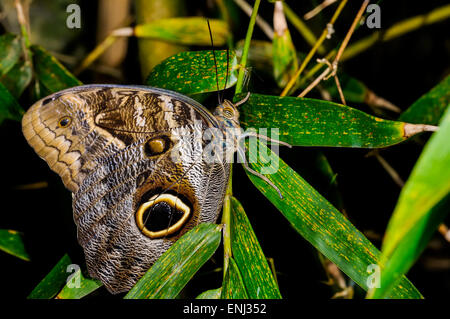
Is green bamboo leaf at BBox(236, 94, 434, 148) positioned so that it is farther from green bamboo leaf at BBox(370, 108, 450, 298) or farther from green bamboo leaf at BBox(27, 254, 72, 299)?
Result: green bamboo leaf at BBox(27, 254, 72, 299)

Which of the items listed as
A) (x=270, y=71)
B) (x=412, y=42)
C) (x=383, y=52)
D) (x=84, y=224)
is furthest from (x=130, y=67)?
(x=412, y=42)

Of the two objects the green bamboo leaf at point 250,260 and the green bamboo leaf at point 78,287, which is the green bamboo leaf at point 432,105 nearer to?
→ the green bamboo leaf at point 250,260

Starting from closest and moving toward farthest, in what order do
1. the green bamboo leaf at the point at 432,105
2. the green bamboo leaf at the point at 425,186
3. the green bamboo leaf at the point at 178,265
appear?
the green bamboo leaf at the point at 425,186 < the green bamboo leaf at the point at 178,265 < the green bamboo leaf at the point at 432,105

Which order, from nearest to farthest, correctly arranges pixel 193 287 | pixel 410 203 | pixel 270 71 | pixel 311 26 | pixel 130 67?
1. pixel 410 203
2. pixel 193 287
3. pixel 270 71
4. pixel 311 26
5. pixel 130 67

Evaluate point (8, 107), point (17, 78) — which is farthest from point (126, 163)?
point (17, 78)

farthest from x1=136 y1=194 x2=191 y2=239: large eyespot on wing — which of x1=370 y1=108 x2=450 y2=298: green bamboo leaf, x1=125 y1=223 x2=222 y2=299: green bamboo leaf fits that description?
x1=370 y1=108 x2=450 y2=298: green bamboo leaf

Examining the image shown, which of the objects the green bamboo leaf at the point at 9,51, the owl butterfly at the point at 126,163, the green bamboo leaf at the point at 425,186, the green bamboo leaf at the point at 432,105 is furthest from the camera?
the green bamboo leaf at the point at 9,51

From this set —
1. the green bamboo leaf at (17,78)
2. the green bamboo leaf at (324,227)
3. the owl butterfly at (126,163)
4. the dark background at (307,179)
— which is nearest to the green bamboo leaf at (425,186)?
the green bamboo leaf at (324,227)

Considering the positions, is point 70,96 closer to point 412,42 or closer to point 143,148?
point 143,148
